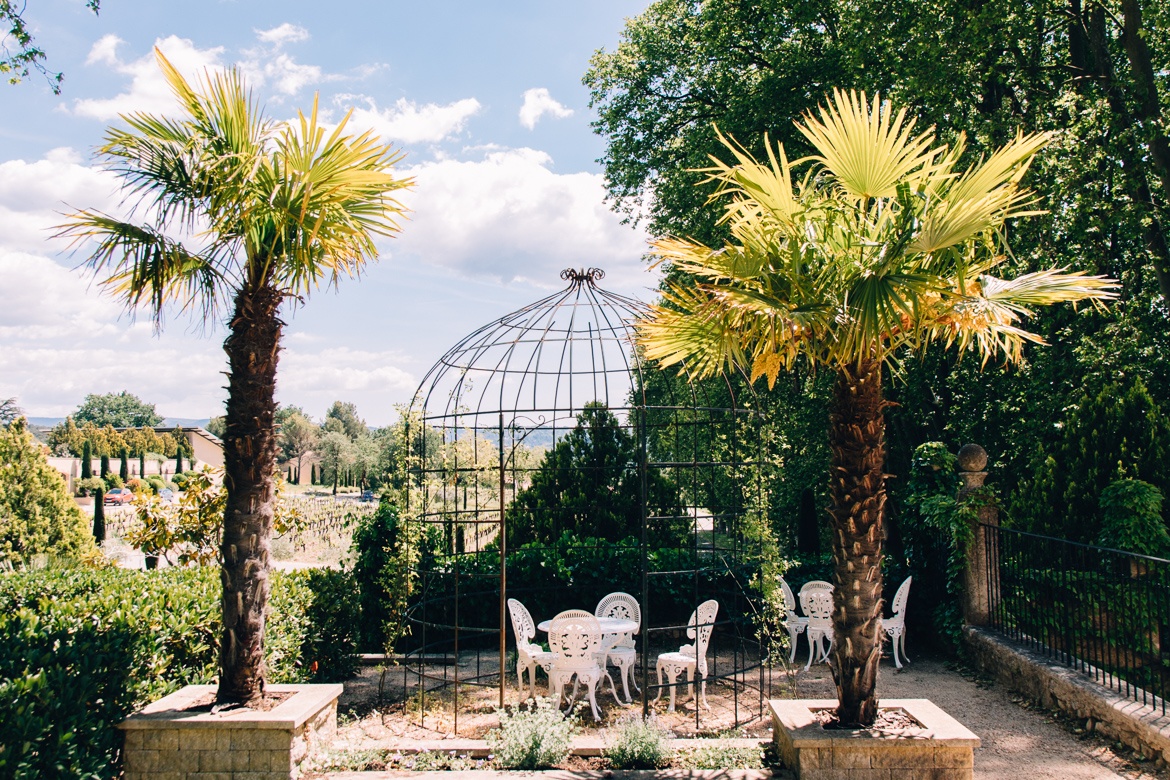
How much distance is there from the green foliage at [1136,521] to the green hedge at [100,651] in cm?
791

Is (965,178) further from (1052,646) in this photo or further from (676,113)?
(676,113)

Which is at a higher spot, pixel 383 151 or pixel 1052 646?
pixel 383 151

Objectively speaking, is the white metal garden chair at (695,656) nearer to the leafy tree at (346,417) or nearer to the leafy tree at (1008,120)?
the leafy tree at (1008,120)

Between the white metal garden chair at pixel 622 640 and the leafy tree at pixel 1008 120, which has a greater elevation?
the leafy tree at pixel 1008 120

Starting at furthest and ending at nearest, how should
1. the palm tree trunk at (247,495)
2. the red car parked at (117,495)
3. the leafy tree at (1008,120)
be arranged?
the red car parked at (117,495) < the leafy tree at (1008,120) < the palm tree trunk at (247,495)

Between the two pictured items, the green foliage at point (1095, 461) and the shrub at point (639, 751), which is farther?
the green foliage at point (1095, 461)

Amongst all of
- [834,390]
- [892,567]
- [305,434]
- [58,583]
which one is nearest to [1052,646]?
[892,567]

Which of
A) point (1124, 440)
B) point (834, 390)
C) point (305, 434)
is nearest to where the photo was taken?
point (834, 390)

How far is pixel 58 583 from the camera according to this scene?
20.3 feet

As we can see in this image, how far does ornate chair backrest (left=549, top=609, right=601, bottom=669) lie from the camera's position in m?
6.63

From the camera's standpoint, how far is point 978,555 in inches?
330

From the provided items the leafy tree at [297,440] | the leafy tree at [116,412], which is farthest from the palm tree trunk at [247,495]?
the leafy tree at [116,412]

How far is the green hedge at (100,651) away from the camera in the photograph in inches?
161

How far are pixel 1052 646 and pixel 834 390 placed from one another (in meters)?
4.53
